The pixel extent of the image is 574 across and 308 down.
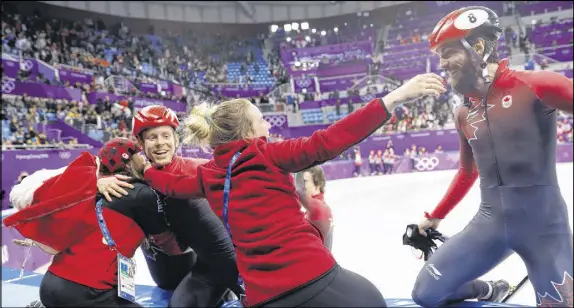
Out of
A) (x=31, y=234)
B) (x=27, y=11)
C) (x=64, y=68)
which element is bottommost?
(x=31, y=234)

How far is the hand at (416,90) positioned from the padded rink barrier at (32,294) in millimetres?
1148

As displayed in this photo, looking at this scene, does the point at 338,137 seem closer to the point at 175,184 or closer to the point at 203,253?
the point at 175,184

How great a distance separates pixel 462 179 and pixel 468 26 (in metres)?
0.79

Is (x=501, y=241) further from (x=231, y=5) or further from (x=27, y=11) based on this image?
(x=231, y=5)

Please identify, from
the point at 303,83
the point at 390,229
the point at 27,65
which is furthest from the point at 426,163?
the point at 27,65

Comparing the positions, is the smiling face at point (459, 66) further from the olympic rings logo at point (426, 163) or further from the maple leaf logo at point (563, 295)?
the olympic rings logo at point (426, 163)

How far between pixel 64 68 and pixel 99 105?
2640mm

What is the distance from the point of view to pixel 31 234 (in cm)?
200

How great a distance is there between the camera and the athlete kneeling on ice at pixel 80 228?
1981 millimetres

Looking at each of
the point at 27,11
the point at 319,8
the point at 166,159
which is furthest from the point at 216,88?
the point at 166,159

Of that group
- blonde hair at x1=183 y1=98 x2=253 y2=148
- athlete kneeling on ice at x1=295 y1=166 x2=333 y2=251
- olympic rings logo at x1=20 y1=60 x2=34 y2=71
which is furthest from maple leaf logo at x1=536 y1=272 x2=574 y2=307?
olympic rings logo at x1=20 y1=60 x2=34 y2=71

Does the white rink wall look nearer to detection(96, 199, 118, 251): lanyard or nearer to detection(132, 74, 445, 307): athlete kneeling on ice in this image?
detection(132, 74, 445, 307): athlete kneeling on ice

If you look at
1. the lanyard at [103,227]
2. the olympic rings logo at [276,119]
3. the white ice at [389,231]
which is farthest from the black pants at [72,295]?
the olympic rings logo at [276,119]

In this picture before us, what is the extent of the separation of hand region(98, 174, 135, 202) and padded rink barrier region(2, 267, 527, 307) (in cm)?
101
